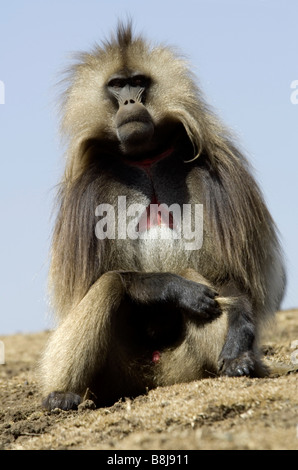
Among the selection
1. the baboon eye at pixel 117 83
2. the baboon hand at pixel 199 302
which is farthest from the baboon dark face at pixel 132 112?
the baboon hand at pixel 199 302

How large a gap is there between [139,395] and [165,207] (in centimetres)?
128

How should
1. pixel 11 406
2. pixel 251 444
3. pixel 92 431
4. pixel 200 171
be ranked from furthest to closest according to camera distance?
pixel 11 406, pixel 200 171, pixel 92 431, pixel 251 444

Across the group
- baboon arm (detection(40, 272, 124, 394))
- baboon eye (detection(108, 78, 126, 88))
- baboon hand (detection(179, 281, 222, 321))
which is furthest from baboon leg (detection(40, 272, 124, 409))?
baboon eye (detection(108, 78, 126, 88))

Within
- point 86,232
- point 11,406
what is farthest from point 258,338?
point 11,406

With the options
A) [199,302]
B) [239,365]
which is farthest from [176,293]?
[239,365]

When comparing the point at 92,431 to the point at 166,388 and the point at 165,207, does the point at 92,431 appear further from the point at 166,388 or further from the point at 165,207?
the point at 165,207

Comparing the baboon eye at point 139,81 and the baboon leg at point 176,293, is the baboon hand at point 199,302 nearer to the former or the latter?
the baboon leg at point 176,293

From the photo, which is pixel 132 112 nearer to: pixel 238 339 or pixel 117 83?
pixel 117 83

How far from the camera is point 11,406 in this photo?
675cm

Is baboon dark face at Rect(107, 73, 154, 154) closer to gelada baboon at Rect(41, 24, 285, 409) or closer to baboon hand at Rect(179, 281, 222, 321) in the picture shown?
gelada baboon at Rect(41, 24, 285, 409)

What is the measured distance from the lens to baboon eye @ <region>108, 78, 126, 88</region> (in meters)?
6.18

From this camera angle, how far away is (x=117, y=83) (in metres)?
6.20

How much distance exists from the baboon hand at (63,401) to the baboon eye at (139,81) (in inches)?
84.5

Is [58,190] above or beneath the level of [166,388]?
above
